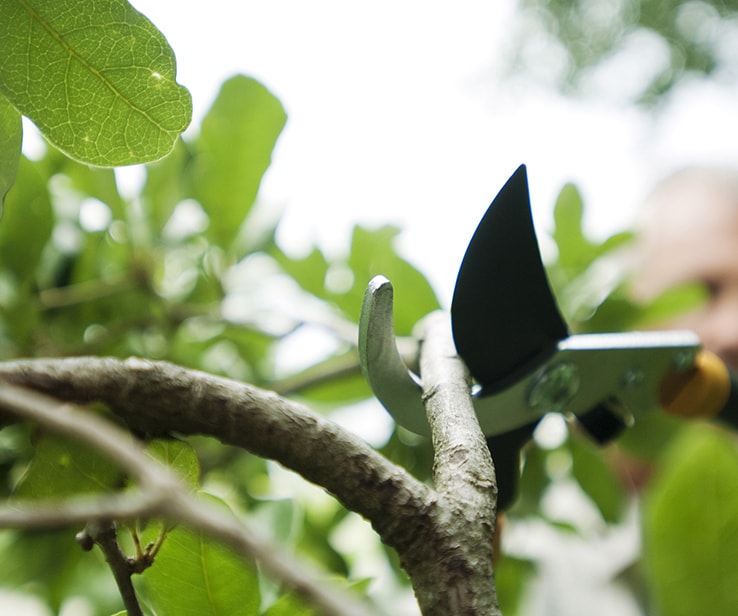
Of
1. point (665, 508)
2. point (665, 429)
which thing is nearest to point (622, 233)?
point (665, 429)

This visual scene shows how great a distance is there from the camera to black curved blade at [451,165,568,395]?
0.31m

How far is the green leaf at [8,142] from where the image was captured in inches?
11.4

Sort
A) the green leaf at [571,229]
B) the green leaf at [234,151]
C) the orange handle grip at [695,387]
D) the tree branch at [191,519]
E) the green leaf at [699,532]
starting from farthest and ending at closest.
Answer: the green leaf at [571,229]
the green leaf at [234,151]
the orange handle grip at [695,387]
the green leaf at [699,532]
the tree branch at [191,519]

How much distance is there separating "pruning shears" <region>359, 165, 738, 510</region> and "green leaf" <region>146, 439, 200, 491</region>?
8cm

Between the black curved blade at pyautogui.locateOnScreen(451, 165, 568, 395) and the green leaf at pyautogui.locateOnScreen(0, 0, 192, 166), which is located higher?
the green leaf at pyautogui.locateOnScreen(0, 0, 192, 166)

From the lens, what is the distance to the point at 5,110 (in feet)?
0.97

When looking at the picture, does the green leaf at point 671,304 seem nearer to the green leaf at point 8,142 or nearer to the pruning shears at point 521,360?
the pruning shears at point 521,360

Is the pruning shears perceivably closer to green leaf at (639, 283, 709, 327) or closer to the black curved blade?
the black curved blade

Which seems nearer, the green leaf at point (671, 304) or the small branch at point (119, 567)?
the small branch at point (119, 567)

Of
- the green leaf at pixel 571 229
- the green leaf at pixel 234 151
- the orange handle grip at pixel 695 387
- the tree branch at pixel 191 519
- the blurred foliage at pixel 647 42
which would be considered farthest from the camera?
the blurred foliage at pixel 647 42

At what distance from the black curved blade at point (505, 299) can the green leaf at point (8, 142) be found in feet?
0.68

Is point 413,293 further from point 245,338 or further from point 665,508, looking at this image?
point 665,508

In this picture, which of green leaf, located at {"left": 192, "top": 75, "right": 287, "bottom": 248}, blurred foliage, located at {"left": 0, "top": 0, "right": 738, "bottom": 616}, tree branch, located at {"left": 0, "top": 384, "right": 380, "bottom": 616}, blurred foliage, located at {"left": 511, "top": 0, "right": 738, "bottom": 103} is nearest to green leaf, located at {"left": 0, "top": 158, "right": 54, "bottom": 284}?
blurred foliage, located at {"left": 0, "top": 0, "right": 738, "bottom": 616}

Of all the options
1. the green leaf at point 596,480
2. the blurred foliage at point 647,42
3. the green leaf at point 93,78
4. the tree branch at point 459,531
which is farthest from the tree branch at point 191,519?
the blurred foliage at point 647,42
